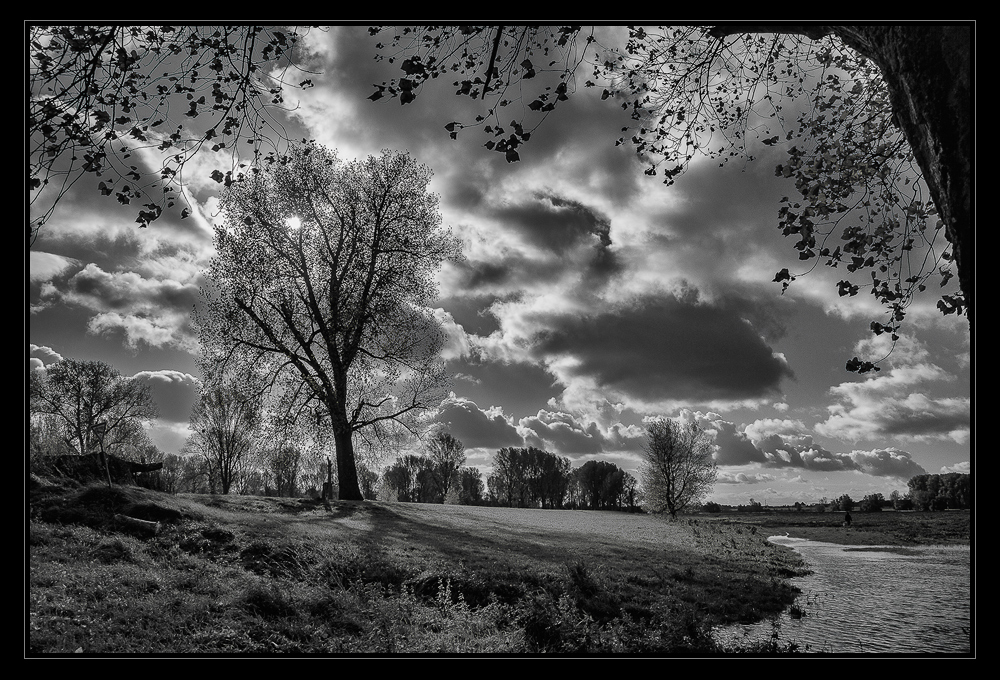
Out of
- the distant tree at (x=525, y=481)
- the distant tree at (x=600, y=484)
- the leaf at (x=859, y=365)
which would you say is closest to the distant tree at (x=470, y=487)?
the distant tree at (x=525, y=481)

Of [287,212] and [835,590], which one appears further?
[287,212]

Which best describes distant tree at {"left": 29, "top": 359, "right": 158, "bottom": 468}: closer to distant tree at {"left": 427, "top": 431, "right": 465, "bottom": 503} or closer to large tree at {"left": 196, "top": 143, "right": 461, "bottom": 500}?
large tree at {"left": 196, "top": 143, "right": 461, "bottom": 500}

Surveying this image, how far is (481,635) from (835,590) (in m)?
12.4

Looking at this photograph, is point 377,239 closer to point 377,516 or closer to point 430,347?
point 430,347

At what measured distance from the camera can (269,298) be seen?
22.9 metres

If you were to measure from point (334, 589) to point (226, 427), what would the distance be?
100 ft

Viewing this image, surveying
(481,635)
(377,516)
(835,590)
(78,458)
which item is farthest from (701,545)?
(78,458)

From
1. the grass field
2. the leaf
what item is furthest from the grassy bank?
the leaf

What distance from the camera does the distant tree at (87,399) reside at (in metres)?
28.5

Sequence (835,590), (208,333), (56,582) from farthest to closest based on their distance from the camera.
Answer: (208,333) → (835,590) → (56,582)

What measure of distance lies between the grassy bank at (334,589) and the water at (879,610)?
0.92m

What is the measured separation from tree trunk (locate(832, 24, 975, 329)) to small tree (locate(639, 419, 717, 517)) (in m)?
52.0

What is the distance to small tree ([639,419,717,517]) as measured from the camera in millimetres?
54344

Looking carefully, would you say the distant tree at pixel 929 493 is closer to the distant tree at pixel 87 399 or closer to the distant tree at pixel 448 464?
the distant tree at pixel 448 464
